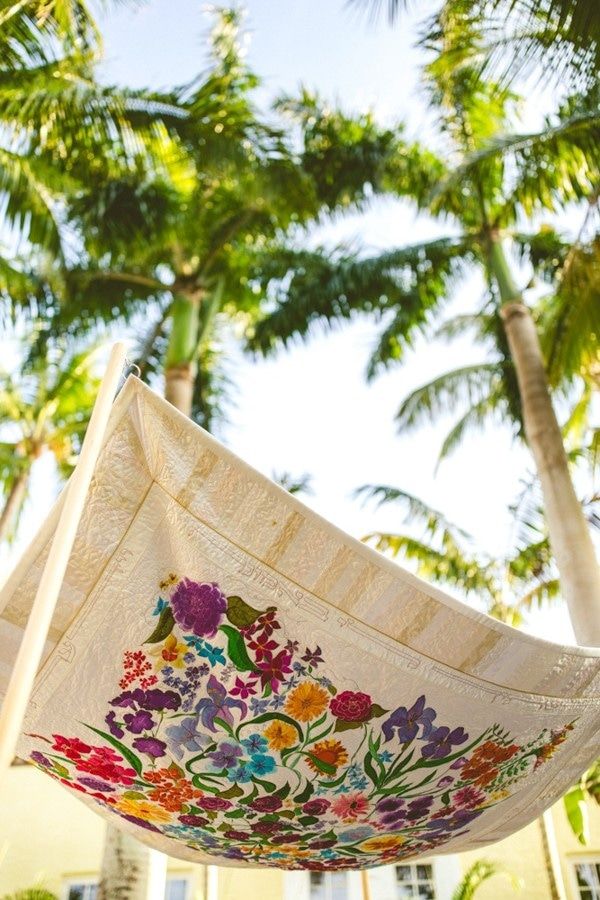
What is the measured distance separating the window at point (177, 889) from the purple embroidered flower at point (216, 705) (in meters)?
8.69

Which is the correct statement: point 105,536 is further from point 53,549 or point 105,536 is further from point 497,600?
point 497,600

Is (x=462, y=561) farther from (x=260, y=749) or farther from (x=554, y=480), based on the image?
(x=260, y=749)

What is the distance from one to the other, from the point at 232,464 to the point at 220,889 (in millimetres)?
9274

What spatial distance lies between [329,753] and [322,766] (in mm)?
77

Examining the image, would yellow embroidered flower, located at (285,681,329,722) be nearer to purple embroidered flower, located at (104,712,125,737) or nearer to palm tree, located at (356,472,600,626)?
purple embroidered flower, located at (104,712,125,737)

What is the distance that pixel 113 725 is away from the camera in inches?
101

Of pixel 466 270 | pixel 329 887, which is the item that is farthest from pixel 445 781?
pixel 329 887

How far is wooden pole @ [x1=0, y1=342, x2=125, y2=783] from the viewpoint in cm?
139

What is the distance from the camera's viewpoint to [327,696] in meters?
2.50

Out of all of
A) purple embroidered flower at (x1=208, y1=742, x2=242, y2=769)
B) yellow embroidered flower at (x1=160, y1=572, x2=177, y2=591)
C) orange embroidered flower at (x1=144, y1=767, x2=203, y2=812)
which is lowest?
orange embroidered flower at (x1=144, y1=767, x2=203, y2=812)

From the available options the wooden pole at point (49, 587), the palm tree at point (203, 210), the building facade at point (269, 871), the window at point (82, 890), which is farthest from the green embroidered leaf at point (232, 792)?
the window at point (82, 890)

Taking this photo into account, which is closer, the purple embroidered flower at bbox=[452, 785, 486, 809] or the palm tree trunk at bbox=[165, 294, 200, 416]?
the purple embroidered flower at bbox=[452, 785, 486, 809]

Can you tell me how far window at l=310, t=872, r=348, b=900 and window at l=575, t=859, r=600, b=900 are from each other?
2.79m

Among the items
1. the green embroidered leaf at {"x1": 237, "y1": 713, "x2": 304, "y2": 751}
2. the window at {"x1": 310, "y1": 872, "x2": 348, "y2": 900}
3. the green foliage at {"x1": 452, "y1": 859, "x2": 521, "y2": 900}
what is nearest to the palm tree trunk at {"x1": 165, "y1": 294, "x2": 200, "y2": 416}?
the green embroidered leaf at {"x1": 237, "y1": 713, "x2": 304, "y2": 751}
